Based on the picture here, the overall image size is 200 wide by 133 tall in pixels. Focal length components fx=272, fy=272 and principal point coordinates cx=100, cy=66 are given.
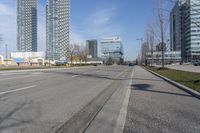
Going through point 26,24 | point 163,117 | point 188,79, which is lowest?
point 163,117

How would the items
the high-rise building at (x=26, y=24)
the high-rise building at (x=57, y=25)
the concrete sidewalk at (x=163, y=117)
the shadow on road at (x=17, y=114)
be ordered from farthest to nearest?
the high-rise building at (x=26, y=24) < the high-rise building at (x=57, y=25) < the shadow on road at (x=17, y=114) < the concrete sidewalk at (x=163, y=117)

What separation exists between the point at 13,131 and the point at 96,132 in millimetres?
1792

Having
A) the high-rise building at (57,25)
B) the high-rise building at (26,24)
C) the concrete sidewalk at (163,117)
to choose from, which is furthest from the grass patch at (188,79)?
the high-rise building at (26,24)

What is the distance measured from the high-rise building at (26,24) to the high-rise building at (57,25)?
19439 millimetres

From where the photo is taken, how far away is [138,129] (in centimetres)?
610

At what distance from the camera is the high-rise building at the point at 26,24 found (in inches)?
5507

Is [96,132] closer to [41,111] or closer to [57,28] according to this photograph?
[41,111]

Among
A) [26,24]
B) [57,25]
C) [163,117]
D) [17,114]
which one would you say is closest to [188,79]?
[163,117]

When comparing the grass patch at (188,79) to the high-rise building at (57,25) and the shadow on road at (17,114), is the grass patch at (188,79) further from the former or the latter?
the high-rise building at (57,25)

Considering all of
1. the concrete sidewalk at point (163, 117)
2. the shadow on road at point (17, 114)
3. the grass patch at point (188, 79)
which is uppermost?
the grass patch at point (188, 79)

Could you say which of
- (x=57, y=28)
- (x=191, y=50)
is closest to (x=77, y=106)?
(x=57, y=28)

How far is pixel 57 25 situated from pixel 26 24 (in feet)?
97.3

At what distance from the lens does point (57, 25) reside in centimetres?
12556

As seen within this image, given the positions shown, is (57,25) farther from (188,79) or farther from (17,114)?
(17,114)
